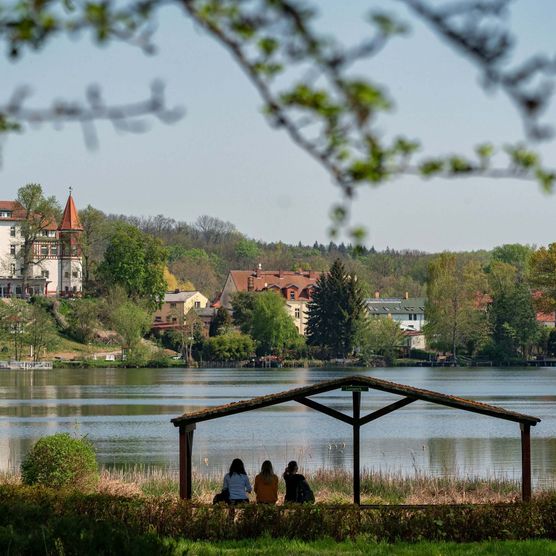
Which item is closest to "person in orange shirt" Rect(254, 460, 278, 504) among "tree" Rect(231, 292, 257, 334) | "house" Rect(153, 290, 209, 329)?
"tree" Rect(231, 292, 257, 334)

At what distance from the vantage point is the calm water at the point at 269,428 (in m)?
32.6

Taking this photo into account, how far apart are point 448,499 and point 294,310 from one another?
130 metres

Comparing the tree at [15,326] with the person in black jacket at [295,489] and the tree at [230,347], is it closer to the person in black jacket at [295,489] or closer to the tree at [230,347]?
the tree at [230,347]

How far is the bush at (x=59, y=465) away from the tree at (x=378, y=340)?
98.9 meters

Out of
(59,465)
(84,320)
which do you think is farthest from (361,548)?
(84,320)

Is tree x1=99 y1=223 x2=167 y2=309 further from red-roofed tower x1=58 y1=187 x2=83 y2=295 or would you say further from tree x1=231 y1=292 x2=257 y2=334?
tree x1=231 y1=292 x2=257 y2=334

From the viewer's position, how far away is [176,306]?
471 feet

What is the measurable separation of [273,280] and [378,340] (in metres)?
35.0

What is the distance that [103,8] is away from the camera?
449 cm

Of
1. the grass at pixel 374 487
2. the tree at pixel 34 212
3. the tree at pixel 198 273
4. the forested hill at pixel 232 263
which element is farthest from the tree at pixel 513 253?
the grass at pixel 374 487

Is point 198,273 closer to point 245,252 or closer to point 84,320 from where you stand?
point 245,252

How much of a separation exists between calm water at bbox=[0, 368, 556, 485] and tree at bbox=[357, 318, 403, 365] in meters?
34.7

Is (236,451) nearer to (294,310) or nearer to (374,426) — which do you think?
(374,426)

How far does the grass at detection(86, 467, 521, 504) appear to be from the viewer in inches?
831
